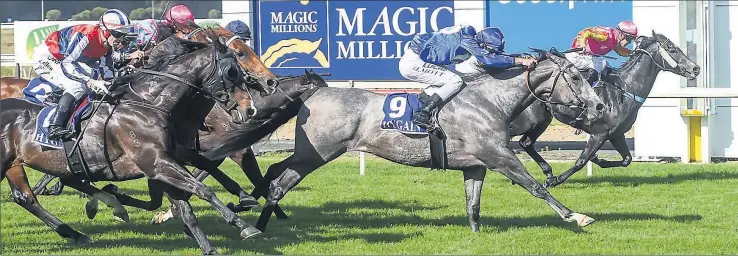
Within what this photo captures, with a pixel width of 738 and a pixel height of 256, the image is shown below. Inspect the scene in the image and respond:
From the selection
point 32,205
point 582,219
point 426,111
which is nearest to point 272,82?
point 426,111

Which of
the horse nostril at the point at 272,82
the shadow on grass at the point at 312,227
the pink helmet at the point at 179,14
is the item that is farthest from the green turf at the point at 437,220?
the pink helmet at the point at 179,14

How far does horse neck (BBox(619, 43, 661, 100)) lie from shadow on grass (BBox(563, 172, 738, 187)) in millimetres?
956

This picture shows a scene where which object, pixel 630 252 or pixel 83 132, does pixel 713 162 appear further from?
pixel 83 132

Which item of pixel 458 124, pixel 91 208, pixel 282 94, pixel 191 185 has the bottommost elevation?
pixel 91 208

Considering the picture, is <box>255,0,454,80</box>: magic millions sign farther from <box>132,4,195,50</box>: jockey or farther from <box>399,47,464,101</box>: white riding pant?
<box>399,47,464,101</box>: white riding pant

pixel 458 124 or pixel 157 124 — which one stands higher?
pixel 157 124

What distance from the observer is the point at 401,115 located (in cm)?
912

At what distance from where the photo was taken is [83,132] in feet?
27.0

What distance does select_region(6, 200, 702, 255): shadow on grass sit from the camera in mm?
8586

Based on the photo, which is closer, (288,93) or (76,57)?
(76,57)

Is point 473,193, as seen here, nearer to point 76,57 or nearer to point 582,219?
point 582,219

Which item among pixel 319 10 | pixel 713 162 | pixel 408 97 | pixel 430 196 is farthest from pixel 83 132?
pixel 713 162

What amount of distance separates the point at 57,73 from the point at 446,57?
2984mm

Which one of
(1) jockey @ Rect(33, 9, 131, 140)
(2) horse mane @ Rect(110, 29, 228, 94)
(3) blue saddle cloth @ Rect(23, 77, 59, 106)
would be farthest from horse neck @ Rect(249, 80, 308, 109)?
(3) blue saddle cloth @ Rect(23, 77, 59, 106)
